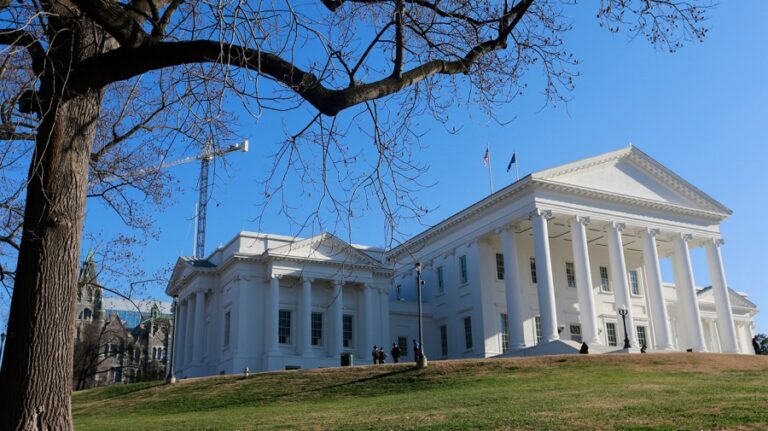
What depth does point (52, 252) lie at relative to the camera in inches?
276

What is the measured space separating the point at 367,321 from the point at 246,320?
8727 millimetres

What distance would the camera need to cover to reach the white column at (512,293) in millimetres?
43125

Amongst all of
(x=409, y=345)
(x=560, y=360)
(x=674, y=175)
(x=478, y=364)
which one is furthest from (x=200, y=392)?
(x=674, y=175)

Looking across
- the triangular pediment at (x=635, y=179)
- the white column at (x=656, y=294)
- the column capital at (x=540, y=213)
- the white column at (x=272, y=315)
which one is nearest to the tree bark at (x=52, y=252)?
the column capital at (x=540, y=213)

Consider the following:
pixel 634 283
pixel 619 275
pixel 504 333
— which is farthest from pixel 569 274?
pixel 619 275

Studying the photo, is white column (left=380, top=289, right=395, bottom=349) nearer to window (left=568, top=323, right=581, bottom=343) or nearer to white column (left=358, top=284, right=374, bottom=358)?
white column (left=358, top=284, right=374, bottom=358)

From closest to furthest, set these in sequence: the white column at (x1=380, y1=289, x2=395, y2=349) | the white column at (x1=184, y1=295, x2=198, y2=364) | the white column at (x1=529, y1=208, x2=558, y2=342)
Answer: the white column at (x1=529, y1=208, x2=558, y2=342)
the white column at (x1=380, y1=289, x2=395, y2=349)
the white column at (x1=184, y1=295, x2=198, y2=364)

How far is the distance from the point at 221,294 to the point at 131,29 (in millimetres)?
47658

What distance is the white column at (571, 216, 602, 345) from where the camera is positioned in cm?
4191

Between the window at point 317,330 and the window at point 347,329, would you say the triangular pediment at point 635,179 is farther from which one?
the window at point 317,330

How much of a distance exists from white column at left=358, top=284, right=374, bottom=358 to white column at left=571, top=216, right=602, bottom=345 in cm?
1534

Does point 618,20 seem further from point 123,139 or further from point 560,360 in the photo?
point 560,360

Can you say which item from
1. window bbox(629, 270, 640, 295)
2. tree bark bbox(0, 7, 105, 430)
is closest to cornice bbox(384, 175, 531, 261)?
window bbox(629, 270, 640, 295)

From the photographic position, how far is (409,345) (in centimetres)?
5428
